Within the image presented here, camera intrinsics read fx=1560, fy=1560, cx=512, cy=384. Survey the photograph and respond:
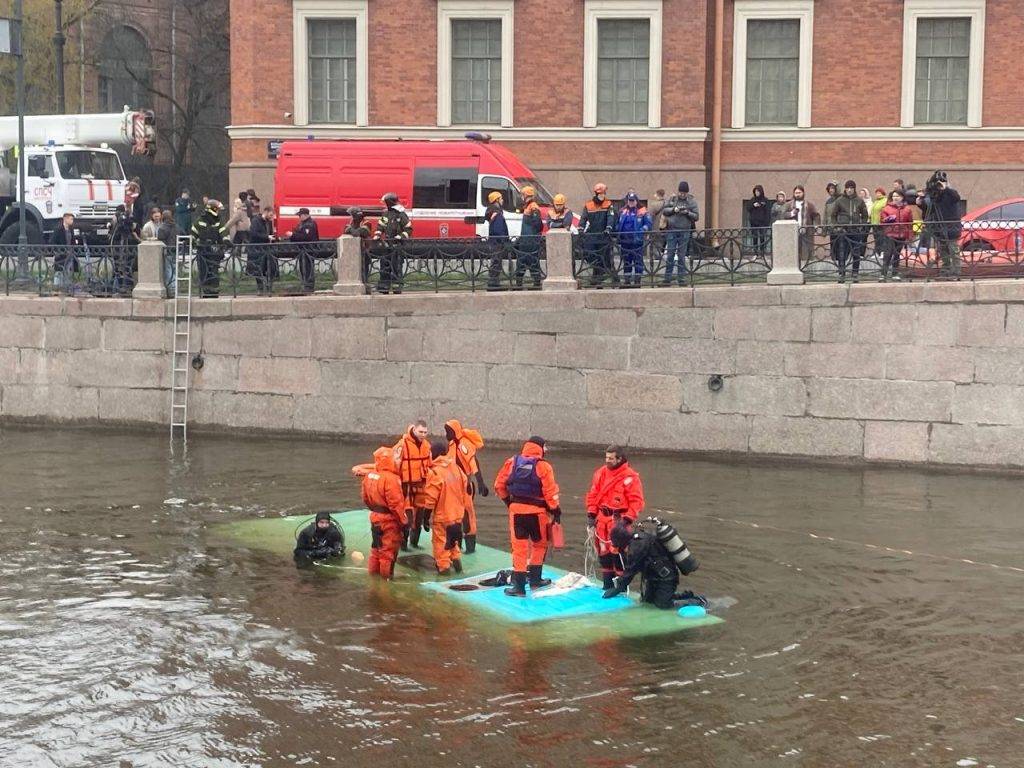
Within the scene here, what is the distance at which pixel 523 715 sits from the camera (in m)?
10.2

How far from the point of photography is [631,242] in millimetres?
20156

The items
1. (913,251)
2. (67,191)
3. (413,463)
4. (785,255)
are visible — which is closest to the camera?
(413,463)

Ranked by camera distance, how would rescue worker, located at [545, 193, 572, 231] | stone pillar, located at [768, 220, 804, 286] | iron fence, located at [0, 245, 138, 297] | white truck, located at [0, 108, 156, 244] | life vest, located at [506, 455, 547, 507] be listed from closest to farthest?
1. life vest, located at [506, 455, 547, 507]
2. stone pillar, located at [768, 220, 804, 286]
3. rescue worker, located at [545, 193, 572, 231]
4. iron fence, located at [0, 245, 138, 297]
5. white truck, located at [0, 108, 156, 244]

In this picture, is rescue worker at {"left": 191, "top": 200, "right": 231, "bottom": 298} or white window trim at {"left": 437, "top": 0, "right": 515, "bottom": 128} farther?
white window trim at {"left": 437, "top": 0, "right": 515, "bottom": 128}

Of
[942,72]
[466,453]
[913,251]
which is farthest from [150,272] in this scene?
[942,72]

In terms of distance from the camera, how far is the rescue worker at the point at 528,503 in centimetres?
1276

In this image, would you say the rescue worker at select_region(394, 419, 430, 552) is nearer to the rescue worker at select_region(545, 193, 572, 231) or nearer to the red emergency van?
the rescue worker at select_region(545, 193, 572, 231)

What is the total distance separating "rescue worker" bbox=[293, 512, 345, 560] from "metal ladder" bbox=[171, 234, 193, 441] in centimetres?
775

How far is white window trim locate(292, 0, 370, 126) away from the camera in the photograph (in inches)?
1189

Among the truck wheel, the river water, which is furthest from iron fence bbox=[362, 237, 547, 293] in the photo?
the truck wheel

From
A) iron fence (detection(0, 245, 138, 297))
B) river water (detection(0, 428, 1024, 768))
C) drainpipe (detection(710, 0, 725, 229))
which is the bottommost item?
river water (detection(0, 428, 1024, 768))

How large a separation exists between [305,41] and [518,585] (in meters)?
19.7

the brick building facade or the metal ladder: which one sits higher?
the brick building facade

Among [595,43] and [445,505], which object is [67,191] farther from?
[445,505]
